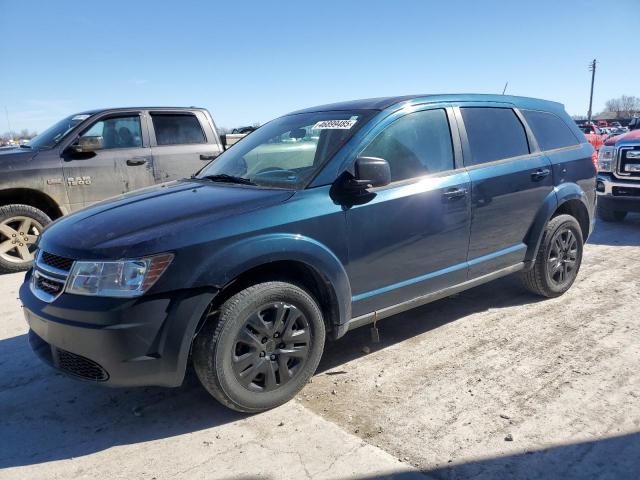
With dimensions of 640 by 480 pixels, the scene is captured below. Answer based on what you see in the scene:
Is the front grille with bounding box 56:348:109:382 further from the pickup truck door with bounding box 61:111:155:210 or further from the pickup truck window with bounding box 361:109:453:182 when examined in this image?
the pickup truck door with bounding box 61:111:155:210

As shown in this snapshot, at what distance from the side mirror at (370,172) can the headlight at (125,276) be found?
1240mm

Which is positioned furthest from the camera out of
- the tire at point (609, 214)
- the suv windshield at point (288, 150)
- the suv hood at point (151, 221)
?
the tire at point (609, 214)

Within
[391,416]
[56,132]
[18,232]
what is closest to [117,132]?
[56,132]

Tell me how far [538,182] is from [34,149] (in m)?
5.93

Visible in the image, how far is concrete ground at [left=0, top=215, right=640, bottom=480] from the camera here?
2.54 m

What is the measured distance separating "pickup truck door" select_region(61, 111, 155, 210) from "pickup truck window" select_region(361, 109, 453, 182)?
449cm

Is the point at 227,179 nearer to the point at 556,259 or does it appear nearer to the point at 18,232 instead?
the point at 556,259

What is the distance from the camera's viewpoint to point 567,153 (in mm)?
4785

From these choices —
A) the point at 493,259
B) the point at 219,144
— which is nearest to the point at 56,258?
the point at 493,259

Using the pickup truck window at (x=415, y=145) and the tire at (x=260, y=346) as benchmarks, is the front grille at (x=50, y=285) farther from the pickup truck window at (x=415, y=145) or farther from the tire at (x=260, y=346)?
the pickup truck window at (x=415, y=145)

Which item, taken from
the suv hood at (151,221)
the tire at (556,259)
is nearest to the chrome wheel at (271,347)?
the suv hood at (151,221)

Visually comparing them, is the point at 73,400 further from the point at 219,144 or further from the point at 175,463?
the point at 219,144

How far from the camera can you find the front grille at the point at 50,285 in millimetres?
2766

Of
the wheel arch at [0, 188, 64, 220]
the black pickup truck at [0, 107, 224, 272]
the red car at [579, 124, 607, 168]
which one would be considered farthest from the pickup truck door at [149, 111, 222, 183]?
the red car at [579, 124, 607, 168]
